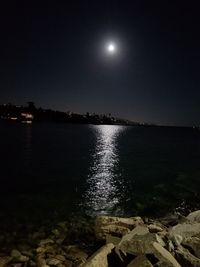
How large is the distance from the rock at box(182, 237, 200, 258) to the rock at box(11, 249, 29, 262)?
8333mm

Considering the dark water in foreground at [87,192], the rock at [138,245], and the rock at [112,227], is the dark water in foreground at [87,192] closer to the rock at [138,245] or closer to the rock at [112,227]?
the rock at [112,227]

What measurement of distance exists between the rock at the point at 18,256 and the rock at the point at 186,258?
26.8 feet

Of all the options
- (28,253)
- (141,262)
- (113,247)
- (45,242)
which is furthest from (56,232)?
(141,262)

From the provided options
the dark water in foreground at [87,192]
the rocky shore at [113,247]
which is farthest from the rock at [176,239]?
the dark water in foreground at [87,192]

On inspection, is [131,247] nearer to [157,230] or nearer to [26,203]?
[157,230]

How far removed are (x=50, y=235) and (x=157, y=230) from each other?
7618 millimetres

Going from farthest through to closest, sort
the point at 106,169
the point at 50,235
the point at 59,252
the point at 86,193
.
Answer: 1. the point at 106,169
2. the point at 86,193
3. the point at 50,235
4. the point at 59,252

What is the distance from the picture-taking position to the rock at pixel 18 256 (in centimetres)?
1381

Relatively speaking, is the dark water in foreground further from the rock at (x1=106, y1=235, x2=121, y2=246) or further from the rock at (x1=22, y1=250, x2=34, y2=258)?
the rock at (x1=106, y1=235, x2=121, y2=246)

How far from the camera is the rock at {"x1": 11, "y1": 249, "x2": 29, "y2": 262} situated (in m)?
13.8

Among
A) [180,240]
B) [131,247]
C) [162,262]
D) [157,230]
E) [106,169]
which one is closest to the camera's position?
[162,262]

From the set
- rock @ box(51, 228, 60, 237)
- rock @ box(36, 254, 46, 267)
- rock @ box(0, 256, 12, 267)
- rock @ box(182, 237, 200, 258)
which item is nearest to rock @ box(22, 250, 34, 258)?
rock @ box(36, 254, 46, 267)

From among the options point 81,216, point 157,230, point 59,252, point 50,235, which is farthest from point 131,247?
point 81,216

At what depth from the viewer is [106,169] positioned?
49.2 m
